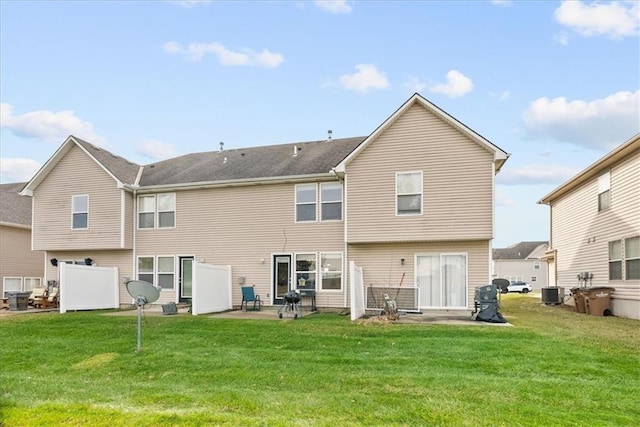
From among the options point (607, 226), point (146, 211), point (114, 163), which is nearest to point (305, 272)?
point (146, 211)

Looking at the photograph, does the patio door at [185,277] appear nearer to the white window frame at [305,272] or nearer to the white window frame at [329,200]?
the white window frame at [305,272]

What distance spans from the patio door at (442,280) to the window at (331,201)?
3158 mm

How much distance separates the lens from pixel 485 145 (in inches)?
588

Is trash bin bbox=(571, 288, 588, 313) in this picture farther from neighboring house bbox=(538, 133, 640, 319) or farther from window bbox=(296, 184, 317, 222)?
window bbox=(296, 184, 317, 222)

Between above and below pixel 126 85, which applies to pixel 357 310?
below

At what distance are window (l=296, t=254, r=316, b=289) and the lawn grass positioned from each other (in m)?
4.42

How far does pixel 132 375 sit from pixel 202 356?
1325 mm

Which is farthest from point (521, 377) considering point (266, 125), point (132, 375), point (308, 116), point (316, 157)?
point (266, 125)

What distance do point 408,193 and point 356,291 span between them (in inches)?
147

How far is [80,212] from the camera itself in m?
19.4

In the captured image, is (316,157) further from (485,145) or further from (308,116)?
(485,145)

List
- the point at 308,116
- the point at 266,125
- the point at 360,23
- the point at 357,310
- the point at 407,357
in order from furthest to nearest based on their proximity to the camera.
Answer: the point at 266,125
the point at 308,116
the point at 360,23
the point at 357,310
the point at 407,357

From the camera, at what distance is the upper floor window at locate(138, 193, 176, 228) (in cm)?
1903

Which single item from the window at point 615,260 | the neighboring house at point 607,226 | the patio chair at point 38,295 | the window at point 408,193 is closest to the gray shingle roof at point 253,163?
the window at point 408,193
